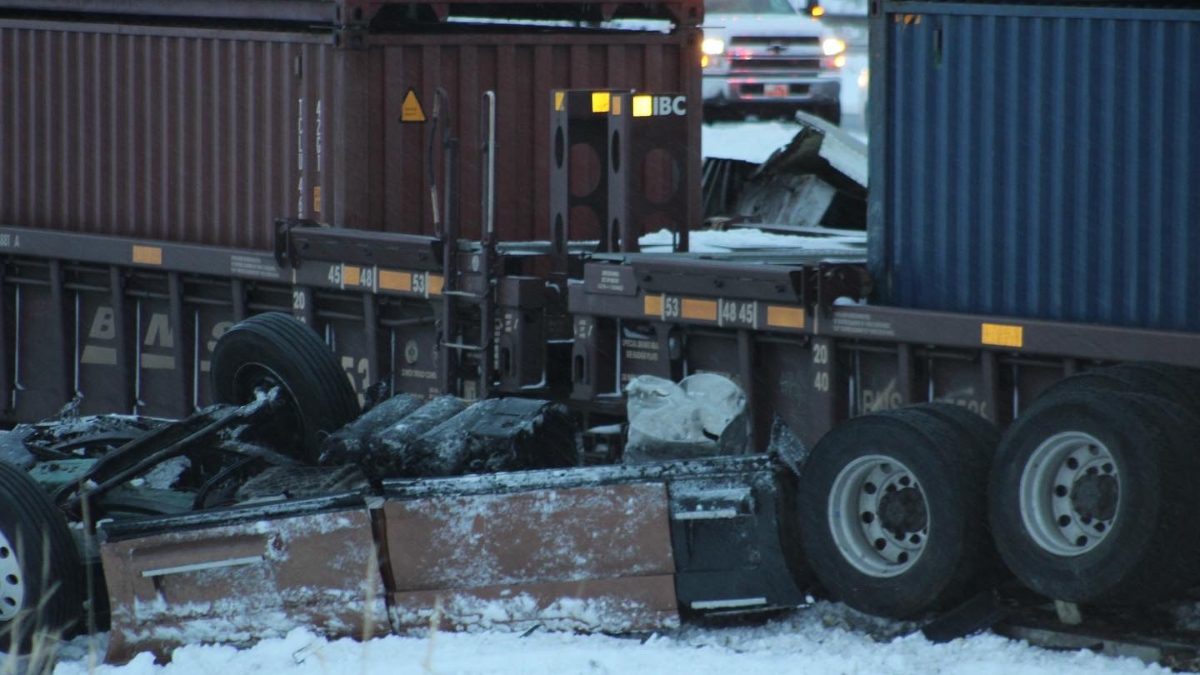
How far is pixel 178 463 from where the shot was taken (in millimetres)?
9562

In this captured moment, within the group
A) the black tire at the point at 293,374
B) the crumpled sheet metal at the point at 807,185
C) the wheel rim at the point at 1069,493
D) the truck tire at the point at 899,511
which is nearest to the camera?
the wheel rim at the point at 1069,493

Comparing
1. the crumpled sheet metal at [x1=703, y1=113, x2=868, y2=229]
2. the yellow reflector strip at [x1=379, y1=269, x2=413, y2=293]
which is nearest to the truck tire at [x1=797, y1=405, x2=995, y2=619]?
the yellow reflector strip at [x1=379, y1=269, x2=413, y2=293]

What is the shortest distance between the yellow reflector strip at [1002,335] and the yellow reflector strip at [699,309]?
141cm

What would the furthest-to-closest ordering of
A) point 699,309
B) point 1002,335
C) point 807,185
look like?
point 807,185
point 699,309
point 1002,335

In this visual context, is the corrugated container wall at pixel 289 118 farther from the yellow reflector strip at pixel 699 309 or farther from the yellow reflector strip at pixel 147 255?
the yellow reflector strip at pixel 699 309

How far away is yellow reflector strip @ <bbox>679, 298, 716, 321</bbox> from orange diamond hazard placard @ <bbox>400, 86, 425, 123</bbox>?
8.79 feet

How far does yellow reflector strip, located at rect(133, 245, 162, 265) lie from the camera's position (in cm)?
1223

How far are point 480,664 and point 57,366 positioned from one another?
6.56 metres

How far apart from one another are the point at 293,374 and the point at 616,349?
149cm

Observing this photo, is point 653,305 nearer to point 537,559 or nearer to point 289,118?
point 537,559

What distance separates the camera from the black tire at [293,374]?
9.61 metres

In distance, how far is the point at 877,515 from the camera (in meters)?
7.82

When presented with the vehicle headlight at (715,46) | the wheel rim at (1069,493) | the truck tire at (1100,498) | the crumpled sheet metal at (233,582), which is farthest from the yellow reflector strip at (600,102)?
the vehicle headlight at (715,46)

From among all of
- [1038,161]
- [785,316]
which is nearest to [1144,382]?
[1038,161]
